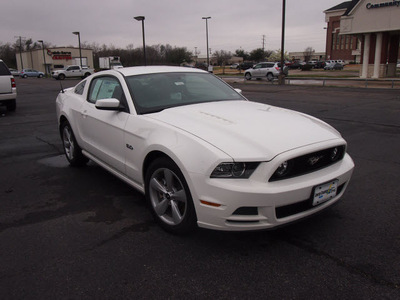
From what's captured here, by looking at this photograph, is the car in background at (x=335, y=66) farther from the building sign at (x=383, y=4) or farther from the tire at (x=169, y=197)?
the tire at (x=169, y=197)

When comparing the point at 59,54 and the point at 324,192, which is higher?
the point at 59,54

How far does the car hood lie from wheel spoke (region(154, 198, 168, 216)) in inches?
29.2

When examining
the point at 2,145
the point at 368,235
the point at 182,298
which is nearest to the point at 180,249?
the point at 182,298

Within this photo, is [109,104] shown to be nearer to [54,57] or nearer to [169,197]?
[169,197]

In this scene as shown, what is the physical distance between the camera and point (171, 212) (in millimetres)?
3447

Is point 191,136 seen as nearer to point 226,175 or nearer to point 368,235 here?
point 226,175

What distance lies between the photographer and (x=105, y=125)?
4273 millimetres

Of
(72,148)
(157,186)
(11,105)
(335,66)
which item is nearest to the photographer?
(157,186)

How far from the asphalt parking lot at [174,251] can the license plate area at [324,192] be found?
1.31ft

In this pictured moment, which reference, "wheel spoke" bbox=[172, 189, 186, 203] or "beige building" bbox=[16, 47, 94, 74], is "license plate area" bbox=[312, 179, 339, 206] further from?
"beige building" bbox=[16, 47, 94, 74]

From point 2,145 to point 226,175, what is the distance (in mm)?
6555

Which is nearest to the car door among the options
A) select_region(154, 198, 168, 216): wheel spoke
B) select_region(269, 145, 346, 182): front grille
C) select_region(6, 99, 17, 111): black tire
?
select_region(154, 198, 168, 216): wheel spoke

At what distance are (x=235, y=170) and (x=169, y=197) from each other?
789 mm

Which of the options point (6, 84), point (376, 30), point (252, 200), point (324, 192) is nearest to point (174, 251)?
point (252, 200)
